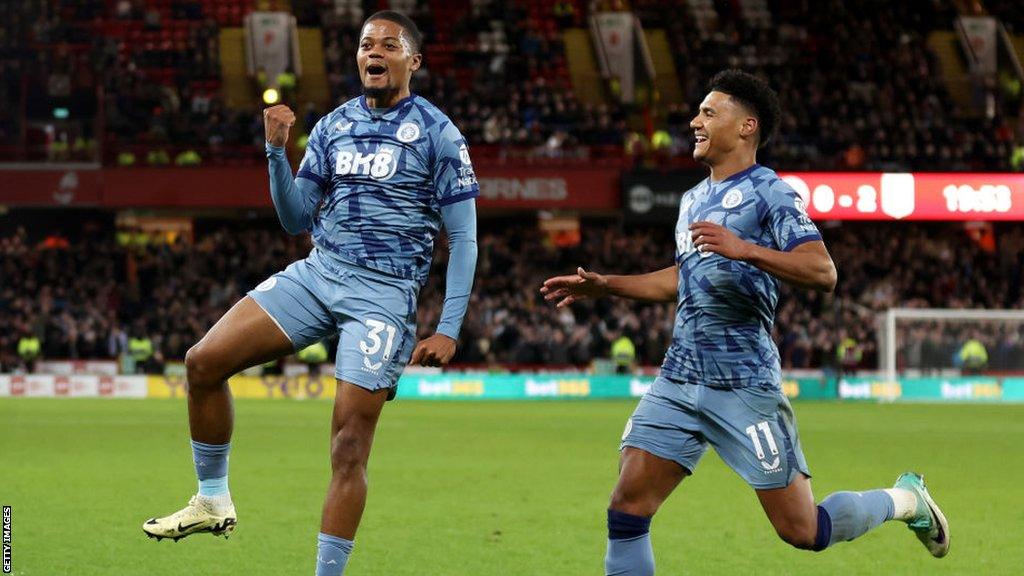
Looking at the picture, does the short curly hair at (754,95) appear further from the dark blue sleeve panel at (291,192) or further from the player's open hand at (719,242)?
the dark blue sleeve panel at (291,192)

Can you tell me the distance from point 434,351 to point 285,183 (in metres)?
0.99

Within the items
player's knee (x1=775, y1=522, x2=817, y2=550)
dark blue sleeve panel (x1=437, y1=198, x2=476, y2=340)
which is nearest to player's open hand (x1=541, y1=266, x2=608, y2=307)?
dark blue sleeve panel (x1=437, y1=198, x2=476, y2=340)

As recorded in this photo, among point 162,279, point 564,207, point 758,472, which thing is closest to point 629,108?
point 564,207

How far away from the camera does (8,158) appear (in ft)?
107

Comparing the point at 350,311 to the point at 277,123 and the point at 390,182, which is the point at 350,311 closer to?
the point at 390,182

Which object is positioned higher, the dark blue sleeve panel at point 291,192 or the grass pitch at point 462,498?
the dark blue sleeve panel at point 291,192

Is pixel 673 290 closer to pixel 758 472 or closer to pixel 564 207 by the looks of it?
pixel 758 472

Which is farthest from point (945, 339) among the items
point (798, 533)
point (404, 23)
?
point (404, 23)

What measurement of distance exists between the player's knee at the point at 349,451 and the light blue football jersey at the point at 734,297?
1298 millimetres

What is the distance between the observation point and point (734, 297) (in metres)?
5.93

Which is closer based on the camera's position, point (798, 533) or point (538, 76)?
point (798, 533)

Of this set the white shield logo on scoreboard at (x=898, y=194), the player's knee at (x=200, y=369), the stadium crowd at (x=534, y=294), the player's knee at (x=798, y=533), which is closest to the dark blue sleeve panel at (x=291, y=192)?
the player's knee at (x=200, y=369)

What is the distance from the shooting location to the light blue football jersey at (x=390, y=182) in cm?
623

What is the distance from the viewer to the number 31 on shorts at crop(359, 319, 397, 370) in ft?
19.9
